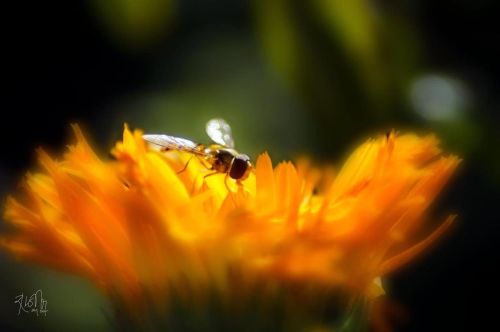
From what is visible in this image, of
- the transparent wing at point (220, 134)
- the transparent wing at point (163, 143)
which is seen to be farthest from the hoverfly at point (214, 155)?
the transparent wing at point (220, 134)

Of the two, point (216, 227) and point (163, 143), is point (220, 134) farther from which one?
point (216, 227)

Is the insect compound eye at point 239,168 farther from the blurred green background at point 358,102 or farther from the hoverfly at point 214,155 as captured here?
the blurred green background at point 358,102

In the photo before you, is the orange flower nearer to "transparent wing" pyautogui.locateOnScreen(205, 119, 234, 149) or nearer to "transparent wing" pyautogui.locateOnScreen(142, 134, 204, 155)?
"transparent wing" pyautogui.locateOnScreen(142, 134, 204, 155)

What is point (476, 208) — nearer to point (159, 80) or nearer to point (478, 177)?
point (478, 177)

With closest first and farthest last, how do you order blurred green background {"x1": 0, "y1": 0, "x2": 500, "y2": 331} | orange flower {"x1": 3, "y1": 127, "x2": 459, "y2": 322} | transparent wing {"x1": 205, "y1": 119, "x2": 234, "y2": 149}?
orange flower {"x1": 3, "y1": 127, "x2": 459, "y2": 322} → transparent wing {"x1": 205, "y1": 119, "x2": 234, "y2": 149} → blurred green background {"x1": 0, "y1": 0, "x2": 500, "y2": 331}

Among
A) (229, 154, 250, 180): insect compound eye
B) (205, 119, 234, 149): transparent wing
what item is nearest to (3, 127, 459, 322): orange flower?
(229, 154, 250, 180): insect compound eye

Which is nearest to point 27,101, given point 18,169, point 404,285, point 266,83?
point 18,169

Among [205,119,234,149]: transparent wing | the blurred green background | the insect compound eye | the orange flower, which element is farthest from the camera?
the blurred green background
